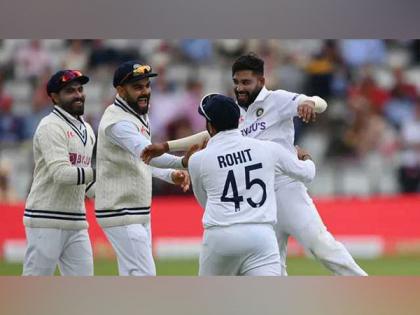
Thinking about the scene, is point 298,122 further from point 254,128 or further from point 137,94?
point 137,94

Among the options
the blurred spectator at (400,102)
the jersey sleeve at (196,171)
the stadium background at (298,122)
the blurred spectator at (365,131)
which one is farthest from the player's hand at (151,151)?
the blurred spectator at (400,102)

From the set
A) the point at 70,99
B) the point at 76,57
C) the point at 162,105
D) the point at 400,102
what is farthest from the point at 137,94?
the point at 400,102

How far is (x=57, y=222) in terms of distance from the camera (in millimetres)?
5844

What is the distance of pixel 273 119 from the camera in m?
5.77

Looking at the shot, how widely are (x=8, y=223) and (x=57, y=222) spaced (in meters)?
4.18

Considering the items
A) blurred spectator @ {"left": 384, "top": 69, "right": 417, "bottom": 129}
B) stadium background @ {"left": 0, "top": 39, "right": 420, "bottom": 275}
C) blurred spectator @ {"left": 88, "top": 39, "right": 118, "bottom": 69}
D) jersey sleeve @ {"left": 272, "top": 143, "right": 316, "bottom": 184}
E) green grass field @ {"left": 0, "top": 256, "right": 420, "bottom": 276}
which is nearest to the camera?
jersey sleeve @ {"left": 272, "top": 143, "right": 316, "bottom": 184}

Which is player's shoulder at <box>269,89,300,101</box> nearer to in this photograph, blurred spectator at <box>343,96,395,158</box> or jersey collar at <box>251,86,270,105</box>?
jersey collar at <box>251,86,270,105</box>

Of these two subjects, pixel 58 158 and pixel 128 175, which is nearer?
pixel 128 175

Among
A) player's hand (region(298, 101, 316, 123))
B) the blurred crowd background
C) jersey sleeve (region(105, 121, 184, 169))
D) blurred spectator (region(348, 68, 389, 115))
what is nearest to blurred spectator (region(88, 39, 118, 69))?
the blurred crowd background

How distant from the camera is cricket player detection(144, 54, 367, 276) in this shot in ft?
18.6

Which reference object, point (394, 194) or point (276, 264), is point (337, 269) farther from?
point (394, 194)

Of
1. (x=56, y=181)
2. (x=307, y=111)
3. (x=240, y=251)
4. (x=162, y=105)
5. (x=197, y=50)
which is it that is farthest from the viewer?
(x=197, y=50)

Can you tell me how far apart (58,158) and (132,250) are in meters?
0.71

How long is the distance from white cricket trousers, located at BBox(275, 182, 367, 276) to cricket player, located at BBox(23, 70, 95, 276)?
1.08m
